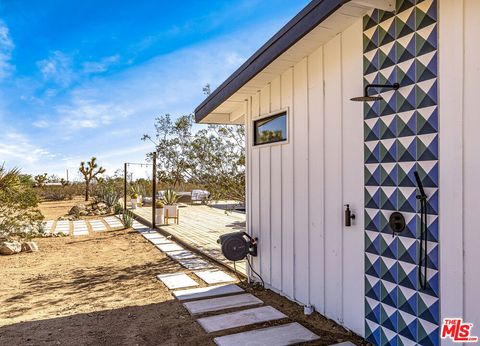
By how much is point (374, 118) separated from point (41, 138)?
65.2ft

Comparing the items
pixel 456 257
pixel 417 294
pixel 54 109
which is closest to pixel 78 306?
pixel 417 294

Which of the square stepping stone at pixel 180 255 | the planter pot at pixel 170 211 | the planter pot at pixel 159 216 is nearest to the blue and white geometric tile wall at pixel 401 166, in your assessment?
the square stepping stone at pixel 180 255

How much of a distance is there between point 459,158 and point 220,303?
3.00 m

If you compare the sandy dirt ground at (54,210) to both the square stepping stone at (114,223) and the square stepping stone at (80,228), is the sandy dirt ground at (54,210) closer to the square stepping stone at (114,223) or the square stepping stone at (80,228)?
the square stepping stone at (80,228)

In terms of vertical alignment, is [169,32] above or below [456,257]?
above

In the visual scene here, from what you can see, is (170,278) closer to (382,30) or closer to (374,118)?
(374,118)

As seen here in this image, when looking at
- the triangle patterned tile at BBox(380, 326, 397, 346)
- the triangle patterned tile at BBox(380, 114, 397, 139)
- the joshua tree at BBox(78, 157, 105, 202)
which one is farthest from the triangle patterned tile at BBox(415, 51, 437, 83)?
the joshua tree at BBox(78, 157, 105, 202)

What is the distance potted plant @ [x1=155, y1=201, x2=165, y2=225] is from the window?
725 centimetres

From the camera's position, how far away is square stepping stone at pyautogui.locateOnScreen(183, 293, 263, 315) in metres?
3.88

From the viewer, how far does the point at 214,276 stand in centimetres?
525

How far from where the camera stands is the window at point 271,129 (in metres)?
4.23

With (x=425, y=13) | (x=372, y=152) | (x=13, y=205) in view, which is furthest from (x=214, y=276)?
(x=13, y=205)

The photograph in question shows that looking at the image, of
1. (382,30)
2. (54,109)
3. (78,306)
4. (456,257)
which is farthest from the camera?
(54,109)

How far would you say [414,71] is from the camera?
2500 mm
